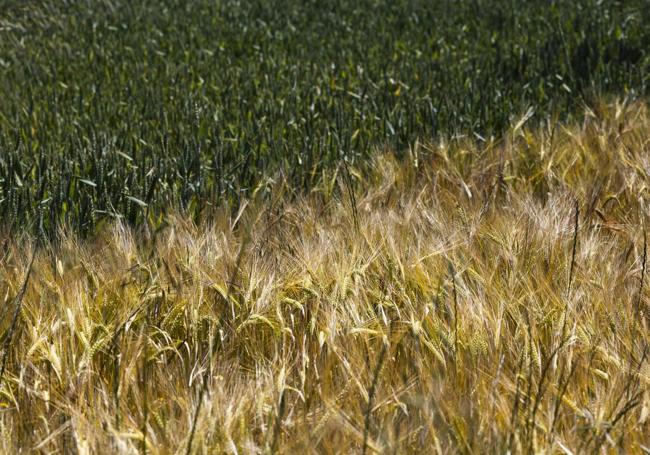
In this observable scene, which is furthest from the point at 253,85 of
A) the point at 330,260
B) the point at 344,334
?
the point at 344,334

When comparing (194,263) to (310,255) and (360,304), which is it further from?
(360,304)

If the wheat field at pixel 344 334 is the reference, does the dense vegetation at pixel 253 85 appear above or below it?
below

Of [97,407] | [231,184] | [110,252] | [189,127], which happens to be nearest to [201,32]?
[189,127]

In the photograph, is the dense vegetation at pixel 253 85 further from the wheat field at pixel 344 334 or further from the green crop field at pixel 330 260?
the wheat field at pixel 344 334

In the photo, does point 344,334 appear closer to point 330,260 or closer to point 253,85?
point 330,260

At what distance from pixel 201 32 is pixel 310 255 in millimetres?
4406

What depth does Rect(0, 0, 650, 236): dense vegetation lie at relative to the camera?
132 inches

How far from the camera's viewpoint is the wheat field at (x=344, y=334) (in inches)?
66.6

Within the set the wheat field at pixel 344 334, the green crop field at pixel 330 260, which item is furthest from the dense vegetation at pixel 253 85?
the wheat field at pixel 344 334

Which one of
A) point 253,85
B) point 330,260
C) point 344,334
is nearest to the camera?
point 344,334

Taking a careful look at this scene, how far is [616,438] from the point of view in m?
1.68

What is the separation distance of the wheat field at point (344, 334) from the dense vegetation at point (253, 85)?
1.43 ft

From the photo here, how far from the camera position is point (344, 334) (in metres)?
2.12

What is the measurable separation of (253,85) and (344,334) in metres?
2.93
